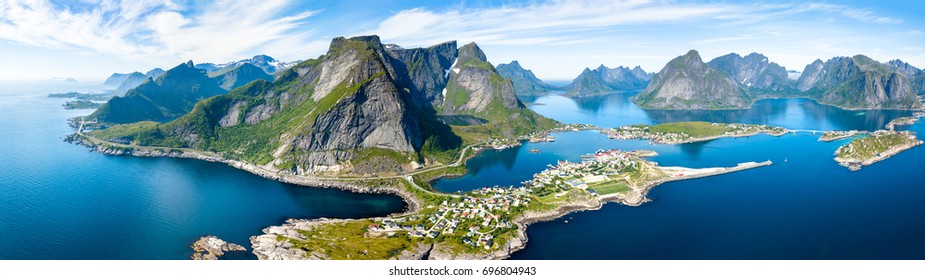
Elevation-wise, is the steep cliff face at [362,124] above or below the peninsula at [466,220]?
above

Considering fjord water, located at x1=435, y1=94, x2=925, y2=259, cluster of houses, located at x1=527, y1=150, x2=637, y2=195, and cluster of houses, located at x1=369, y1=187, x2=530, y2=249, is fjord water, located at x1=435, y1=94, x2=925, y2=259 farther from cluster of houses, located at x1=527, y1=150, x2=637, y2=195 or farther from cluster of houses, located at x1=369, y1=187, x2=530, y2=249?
cluster of houses, located at x1=369, y1=187, x2=530, y2=249

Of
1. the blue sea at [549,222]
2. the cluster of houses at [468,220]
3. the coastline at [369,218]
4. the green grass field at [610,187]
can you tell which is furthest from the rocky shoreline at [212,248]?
the green grass field at [610,187]

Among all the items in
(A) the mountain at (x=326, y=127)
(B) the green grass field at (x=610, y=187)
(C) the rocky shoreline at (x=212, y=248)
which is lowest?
(C) the rocky shoreline at (x=212, y=248)

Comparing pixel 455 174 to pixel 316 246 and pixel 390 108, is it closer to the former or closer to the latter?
pixel 390 108

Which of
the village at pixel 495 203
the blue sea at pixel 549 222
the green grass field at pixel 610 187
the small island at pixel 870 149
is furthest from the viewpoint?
the small island at pixel 870 149

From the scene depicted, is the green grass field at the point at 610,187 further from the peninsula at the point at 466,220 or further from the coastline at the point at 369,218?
the coastline at the point at 369,218

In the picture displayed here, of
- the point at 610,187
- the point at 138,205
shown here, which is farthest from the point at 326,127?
the point at 610,187

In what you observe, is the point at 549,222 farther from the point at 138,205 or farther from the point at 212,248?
the point at 138,205
